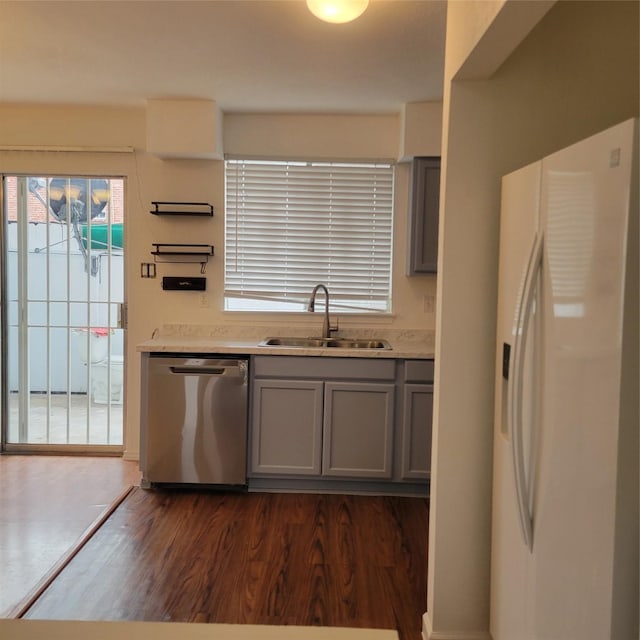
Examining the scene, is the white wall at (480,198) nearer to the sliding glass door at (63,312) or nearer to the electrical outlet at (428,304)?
the electrical outlet at (428,304)

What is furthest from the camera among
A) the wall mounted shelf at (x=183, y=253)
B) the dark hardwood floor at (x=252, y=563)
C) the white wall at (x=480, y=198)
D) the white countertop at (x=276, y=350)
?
the wall mounted shelf at (x=183, y=253)

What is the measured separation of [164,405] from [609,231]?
2903 millimetres

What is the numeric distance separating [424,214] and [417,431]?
1.39 metres

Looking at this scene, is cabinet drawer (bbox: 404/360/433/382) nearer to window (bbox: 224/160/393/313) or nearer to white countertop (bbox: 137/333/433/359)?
white countertop (bbox: 137/333/433/359)

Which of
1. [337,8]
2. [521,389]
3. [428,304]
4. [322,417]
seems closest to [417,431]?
[322,417]

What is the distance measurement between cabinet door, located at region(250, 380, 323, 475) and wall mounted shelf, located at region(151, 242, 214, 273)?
1052mm

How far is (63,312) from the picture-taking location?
14.0 ft

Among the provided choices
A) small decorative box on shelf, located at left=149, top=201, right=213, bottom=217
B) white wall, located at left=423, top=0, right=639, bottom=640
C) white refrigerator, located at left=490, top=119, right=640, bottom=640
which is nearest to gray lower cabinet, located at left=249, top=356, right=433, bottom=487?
small decorative box on shelf, located at left=149, top=201, right=213, bottom=217

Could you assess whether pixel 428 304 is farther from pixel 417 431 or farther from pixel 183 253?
pixel 183 253

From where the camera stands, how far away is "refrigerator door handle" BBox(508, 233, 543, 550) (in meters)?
1.60

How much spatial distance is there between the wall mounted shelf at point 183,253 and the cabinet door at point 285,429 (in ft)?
3.45

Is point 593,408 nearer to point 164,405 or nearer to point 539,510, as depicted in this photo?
point 539,510

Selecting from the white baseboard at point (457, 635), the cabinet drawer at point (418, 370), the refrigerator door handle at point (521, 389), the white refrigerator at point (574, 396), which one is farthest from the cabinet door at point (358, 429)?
the refrigerator door handle at point (521, 389)

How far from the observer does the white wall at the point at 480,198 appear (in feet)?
6.55
